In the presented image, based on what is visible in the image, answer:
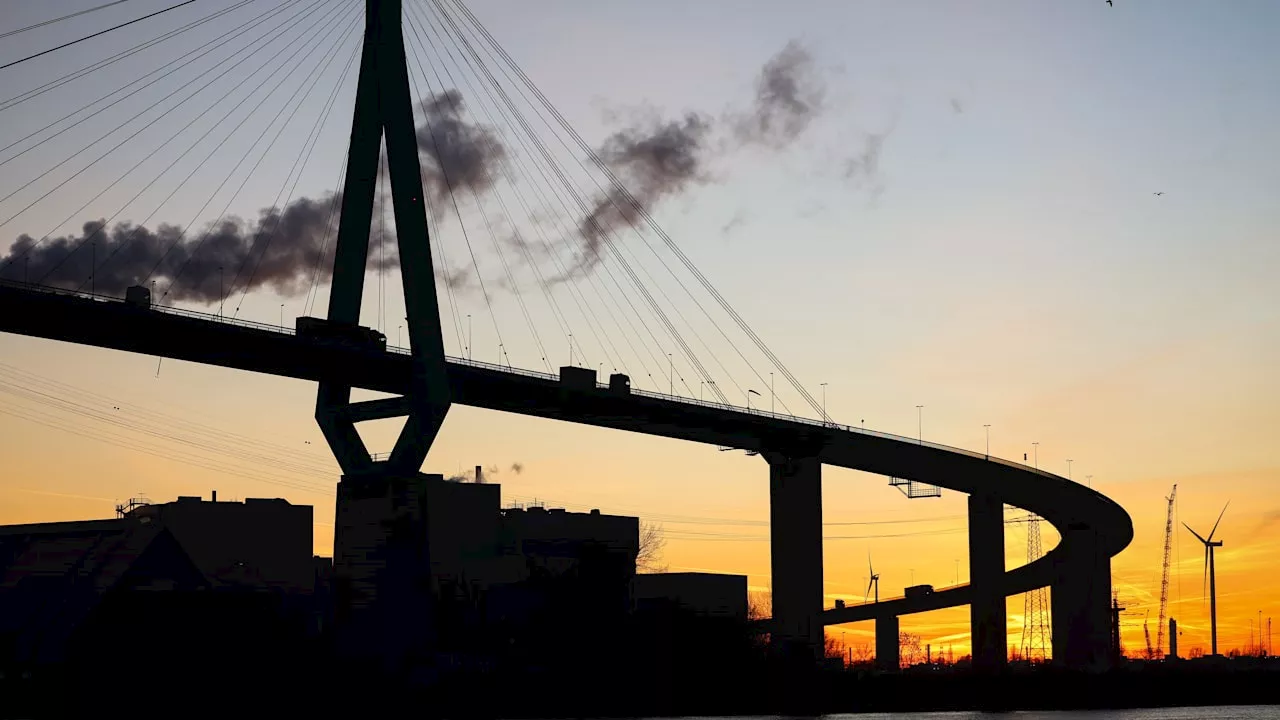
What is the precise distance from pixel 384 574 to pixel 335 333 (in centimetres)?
1365

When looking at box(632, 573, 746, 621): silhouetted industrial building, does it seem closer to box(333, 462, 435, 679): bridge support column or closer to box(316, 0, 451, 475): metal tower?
box(333, 462, 435, 679): bridge support column

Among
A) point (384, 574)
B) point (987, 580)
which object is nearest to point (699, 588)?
point (987, 580)

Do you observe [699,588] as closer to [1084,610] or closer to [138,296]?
[1084,610]

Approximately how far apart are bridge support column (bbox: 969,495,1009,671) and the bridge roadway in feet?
1.47

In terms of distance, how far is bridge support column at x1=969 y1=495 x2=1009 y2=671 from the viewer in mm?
134000

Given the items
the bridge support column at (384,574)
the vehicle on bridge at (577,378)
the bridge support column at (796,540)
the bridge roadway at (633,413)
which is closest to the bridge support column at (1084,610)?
the bridge roadway at (633,413)

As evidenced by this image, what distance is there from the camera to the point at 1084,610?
460 feet

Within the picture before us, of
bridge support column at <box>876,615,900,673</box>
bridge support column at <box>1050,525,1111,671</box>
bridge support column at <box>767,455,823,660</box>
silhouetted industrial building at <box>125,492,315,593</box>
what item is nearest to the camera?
bridge support column at <box>767,455,823,660</box>

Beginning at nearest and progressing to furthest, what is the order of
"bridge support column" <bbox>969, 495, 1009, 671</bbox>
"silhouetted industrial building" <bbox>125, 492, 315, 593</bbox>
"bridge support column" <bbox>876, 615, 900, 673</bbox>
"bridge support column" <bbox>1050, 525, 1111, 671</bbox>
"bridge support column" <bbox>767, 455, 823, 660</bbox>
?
"bridge support column" <bbox>767, 455, 823, 660</bbox> < "silhouetted industrial building" <bbox>125, 492, 315, 593</bbox> < "bridge support column" <bbox>969, 495, 1009, 671</bbox> < "bridge support column" <bbox>1050, 525, 1111, 671</bbox> < "bridge support column" <bbox>876, 615, 900, 673</bbox>

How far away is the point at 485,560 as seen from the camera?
438ft

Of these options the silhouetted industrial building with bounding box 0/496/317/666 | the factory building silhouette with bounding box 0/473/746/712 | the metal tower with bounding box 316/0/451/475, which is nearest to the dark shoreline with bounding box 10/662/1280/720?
the factory building silhouette with bounding box 0/473/746/712

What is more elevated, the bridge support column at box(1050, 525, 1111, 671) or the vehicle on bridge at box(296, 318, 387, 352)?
the vehicle on bridge at box(296, 318, 387, 352)

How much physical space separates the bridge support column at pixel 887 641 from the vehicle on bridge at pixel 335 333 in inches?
4414

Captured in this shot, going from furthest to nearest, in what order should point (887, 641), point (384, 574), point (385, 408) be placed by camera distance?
1. point (887, 641)
2. point (384, 574)
3. point (385, 408)
